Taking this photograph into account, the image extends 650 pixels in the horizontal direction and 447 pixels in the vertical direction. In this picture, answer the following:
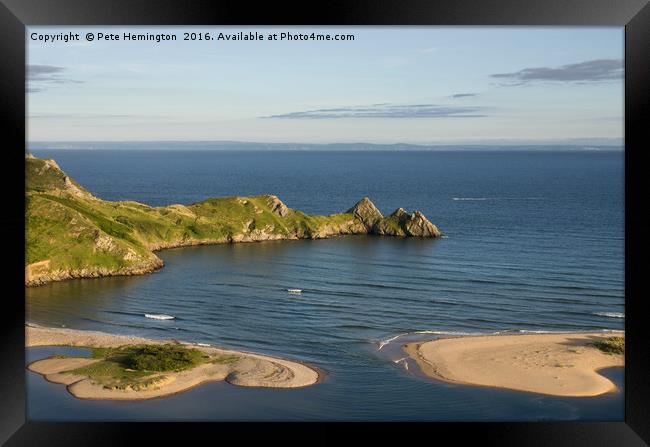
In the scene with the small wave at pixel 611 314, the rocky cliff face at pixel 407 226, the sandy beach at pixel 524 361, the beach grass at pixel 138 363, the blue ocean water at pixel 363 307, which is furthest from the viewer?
the rocky cliff face at pixel 407 226

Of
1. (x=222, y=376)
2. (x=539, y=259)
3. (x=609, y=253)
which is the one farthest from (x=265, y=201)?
(x=222, y=376)

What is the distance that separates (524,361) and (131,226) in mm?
56606

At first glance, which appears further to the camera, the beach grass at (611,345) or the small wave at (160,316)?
the small wave at (160,316)

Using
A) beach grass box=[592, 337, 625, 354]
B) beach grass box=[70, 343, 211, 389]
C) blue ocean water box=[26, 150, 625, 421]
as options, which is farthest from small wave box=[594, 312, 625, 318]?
beach grass box=[70, 343, 211, 389]

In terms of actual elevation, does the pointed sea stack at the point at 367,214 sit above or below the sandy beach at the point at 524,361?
above

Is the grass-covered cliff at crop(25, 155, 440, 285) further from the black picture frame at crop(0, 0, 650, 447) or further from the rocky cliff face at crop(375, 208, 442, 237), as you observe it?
the black picture frame at crop(0, 0, 650, 447)

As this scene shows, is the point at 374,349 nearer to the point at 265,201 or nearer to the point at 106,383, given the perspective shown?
the point at 106,383

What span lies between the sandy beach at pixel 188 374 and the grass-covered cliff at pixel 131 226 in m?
23.8

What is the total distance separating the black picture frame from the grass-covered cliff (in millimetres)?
45369

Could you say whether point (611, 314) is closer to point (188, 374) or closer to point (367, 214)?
point (188, 374)

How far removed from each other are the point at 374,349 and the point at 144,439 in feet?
93.2

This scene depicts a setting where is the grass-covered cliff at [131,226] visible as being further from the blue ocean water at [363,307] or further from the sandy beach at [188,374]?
the sandy beach at [188,374]

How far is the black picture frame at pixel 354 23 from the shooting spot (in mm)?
25422

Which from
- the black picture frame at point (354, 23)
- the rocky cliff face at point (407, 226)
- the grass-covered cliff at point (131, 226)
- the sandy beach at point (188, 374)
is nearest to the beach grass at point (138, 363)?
the sandy beach at point (188, 374)
